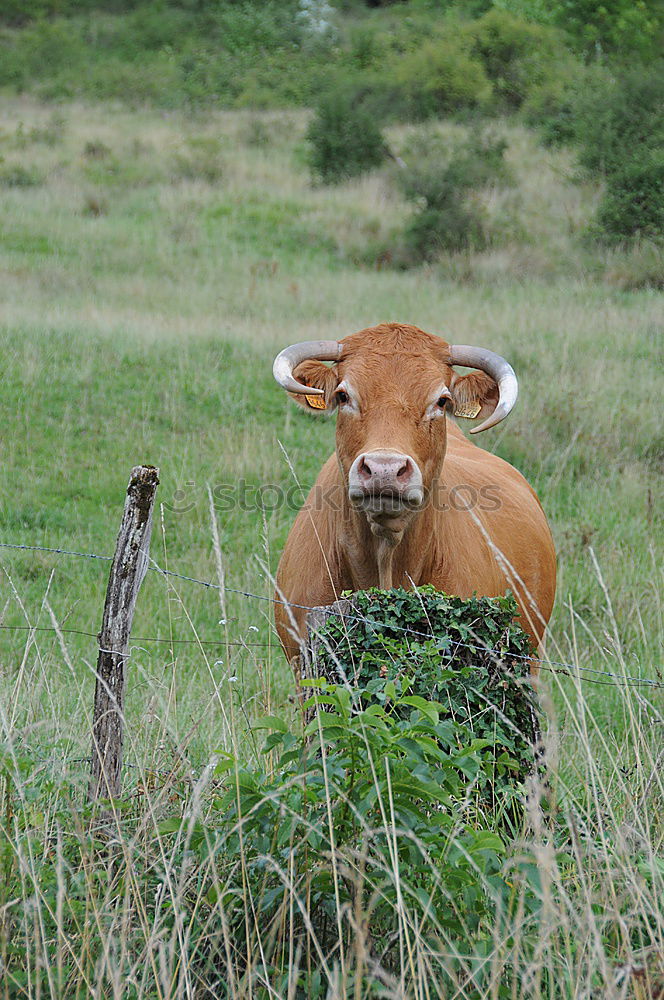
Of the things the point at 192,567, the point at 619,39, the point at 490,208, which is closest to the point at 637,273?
the point at 490,208

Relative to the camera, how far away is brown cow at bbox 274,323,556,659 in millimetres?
4477

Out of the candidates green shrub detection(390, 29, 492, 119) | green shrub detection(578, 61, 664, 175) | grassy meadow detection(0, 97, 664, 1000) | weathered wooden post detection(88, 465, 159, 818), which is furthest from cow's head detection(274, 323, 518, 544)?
green shrub detection(390, 29, 492, 119)

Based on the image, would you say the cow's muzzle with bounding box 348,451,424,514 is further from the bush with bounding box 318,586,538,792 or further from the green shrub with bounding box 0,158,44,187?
the green shrub with bounding box 0,158,44,187

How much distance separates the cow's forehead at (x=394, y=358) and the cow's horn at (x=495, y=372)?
8 cm

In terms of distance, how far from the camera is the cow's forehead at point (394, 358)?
15.5 ft

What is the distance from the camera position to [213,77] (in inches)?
1432

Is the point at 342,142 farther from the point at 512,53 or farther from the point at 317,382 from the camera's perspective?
the point at 317,382

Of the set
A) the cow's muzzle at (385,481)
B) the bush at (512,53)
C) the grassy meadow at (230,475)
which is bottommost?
the grassy meadow at (230,475)

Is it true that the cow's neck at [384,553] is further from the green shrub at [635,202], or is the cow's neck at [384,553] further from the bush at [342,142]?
the bush at [342,142]

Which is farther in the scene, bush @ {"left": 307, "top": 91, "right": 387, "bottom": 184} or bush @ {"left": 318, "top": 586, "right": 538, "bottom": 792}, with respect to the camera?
bush @ {"left": 307, "top": 91, "right": 387, "bottom": 184}

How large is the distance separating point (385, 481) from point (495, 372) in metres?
1.11

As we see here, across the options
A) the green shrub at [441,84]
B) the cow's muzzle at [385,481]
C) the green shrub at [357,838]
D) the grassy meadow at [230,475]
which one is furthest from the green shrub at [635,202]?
the green shrub at [357,838]

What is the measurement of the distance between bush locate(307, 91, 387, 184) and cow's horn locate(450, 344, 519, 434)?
18.6 meters

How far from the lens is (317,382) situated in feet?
16.9
